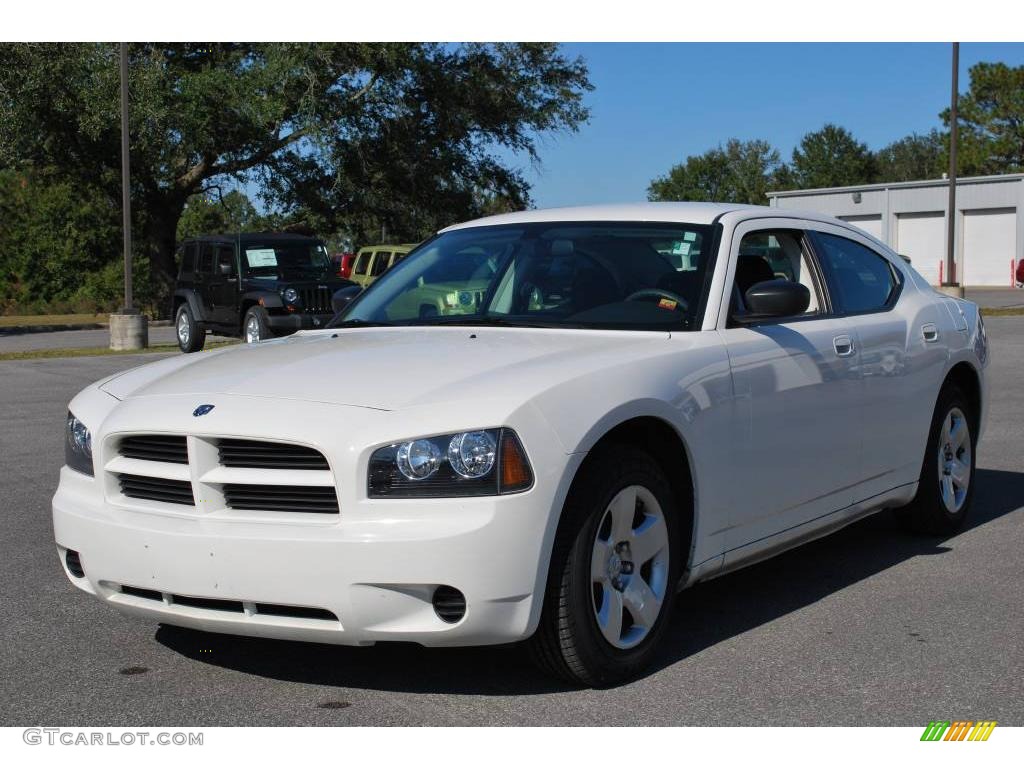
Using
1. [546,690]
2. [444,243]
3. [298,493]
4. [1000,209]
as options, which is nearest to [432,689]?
[546,690]

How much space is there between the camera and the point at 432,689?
14.3 ft

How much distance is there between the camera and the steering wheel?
5.16 m

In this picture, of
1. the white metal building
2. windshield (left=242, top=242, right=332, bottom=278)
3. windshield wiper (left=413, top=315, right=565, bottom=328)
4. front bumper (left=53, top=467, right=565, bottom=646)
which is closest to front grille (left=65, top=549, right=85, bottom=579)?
front bumper (left=53, top=467, right=565, bottom=646)

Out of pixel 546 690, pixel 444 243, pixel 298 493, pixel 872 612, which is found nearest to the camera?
pixel 298 493

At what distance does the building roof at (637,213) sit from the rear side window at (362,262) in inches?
948

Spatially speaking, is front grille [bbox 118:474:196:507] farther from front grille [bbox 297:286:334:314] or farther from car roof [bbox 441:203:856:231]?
front grille [bbox 297:286:334:314]

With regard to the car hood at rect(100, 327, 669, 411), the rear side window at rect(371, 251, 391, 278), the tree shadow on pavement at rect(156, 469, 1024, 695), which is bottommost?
the tree shadow on pavement at rect(156, 469, 1024, 695)

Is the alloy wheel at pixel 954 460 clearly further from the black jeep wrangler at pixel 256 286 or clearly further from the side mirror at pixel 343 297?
the black jeep wrangler at pixel 256 286

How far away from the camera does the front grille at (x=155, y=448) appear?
4.27 metres

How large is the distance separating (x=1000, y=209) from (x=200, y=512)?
5650 cm

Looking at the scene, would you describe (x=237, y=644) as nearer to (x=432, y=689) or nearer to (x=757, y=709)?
(x=432, y=689)

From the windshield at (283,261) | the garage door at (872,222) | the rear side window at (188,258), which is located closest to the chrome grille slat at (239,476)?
the windshield at (283,261)

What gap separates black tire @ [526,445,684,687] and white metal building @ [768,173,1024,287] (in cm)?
5198

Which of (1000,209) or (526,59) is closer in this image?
(526,59)
